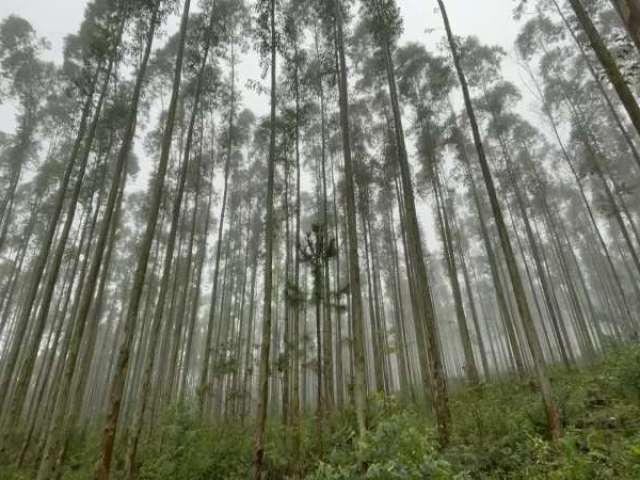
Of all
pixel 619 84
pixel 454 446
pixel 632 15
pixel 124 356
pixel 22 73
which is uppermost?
pixel 22 73

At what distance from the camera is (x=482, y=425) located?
20.6ft

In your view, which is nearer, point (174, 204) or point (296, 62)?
point (174, 204)

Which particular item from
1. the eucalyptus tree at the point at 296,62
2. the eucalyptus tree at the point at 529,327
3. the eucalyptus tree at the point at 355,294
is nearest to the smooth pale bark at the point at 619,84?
the eucalyptus tree at the point at 529,327

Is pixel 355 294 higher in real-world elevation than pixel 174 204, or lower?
lower

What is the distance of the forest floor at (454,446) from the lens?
3.76 metres

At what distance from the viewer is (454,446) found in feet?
19.0

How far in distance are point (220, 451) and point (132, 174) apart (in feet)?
44.4

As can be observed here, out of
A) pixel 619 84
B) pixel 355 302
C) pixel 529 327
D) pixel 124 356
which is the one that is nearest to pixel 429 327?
pixel 355 302

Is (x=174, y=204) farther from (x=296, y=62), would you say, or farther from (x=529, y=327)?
(x=529, y=327)

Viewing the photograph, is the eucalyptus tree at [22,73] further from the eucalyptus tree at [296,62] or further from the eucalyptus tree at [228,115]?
the eucalyptus tree at [296,62]

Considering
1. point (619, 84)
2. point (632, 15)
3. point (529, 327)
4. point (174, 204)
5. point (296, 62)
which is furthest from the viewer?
point (296, 62)

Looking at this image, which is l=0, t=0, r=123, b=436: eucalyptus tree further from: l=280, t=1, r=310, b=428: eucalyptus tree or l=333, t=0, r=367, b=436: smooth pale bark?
l=333, t=0, r=367, b=436: smooth pale bark

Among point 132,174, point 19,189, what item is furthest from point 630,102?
Answer: point 19,189

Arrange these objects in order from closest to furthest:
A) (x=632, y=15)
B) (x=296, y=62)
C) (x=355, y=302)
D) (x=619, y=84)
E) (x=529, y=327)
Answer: (x=632, y=15) → (x=619, y=84) → (x=529, y=327) → (x=355, y=302) → (x=296, y=62)
